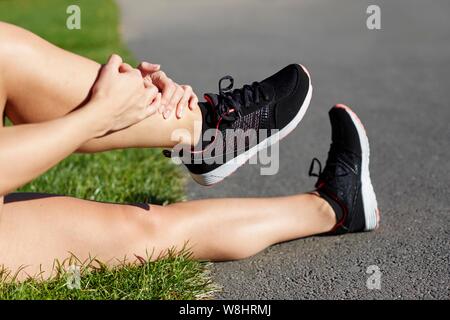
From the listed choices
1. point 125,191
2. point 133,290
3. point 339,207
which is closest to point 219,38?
point 125,191

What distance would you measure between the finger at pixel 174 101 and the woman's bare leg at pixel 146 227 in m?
0.45

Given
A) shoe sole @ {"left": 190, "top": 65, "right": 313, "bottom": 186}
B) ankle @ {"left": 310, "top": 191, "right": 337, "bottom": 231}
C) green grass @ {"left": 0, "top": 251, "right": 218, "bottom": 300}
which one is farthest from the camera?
→ ankle @ {"left": 310, "top": 191, "right": 337, "bottom": 231}

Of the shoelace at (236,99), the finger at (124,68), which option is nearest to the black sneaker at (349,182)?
the shoelace at (236,99)

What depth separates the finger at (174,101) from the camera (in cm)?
282

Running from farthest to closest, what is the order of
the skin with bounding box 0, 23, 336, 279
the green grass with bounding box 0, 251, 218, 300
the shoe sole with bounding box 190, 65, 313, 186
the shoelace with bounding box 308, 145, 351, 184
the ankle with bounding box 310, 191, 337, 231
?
1. the shoelace with bounding box 308, 145, 351, 184
2. the ankle with bounding box 310, 191, 337, 231
3. the shoe sole with bounding box 190, 65, 313, 186
4. the green grass with bounding box 0, 251, 218, 300
5. the skin with bounding box 0, 23, 336, 279

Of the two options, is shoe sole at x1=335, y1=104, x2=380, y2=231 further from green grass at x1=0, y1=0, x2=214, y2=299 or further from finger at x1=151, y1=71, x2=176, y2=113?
finger at x1=151, y1=71, x2=176, y2=113

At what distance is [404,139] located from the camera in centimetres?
493

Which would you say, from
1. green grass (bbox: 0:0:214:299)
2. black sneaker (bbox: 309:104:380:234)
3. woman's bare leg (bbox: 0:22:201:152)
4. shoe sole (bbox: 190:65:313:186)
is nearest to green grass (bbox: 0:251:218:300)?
green grass (bbox: 0:0:214:299)

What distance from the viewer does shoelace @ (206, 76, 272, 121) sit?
3000mm

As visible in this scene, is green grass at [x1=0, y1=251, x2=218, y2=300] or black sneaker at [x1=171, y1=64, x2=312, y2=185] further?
black sneaker at [x1=171, y1=64, x2=312, y2=185]

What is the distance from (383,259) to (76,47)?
668cm

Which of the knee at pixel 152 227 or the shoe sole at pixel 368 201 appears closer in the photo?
the knee at pixel 152 227

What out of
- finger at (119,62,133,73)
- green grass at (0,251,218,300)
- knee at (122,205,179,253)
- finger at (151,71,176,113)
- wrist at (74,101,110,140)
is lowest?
green grass at (0,251,218,300)

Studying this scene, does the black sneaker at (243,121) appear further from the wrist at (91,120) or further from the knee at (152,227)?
the wrist at (91,120)
